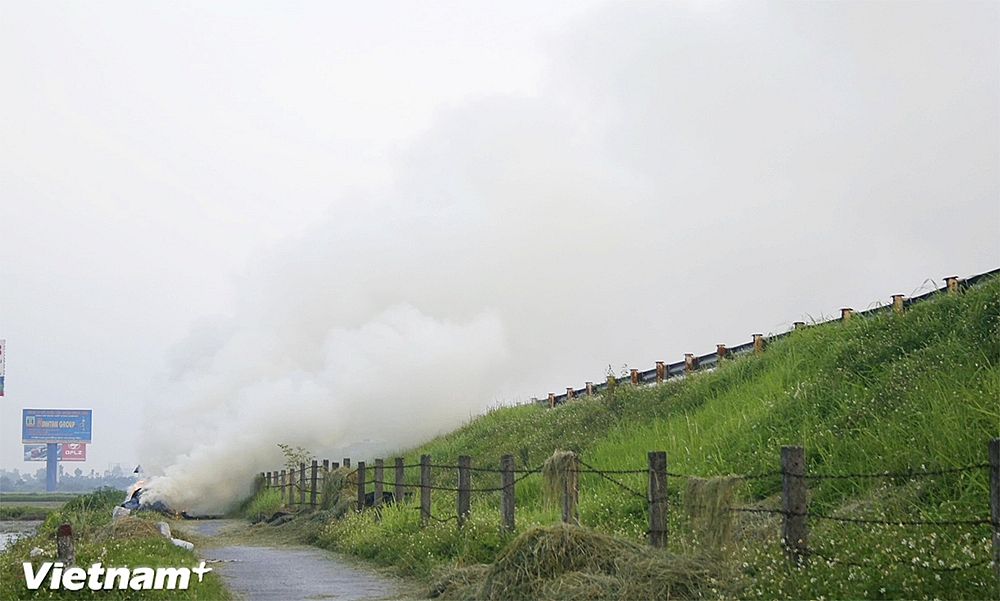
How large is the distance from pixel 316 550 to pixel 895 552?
1321 centimetres

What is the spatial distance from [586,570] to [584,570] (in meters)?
0.03

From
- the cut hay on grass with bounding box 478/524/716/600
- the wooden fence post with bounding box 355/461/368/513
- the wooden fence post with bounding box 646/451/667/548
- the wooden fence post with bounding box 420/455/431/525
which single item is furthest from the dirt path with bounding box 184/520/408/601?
the wooden fence post with bounding box 646/451/667/548

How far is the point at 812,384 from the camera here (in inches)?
695

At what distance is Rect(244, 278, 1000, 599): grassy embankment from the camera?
363 inches

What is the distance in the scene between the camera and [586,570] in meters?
10.7

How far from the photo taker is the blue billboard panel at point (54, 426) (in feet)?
389

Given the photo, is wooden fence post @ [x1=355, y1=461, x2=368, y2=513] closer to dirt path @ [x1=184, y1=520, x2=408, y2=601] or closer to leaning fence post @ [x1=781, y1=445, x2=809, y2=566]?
dirt path @ [x1=184, y1=520, x2=408, y2=601]

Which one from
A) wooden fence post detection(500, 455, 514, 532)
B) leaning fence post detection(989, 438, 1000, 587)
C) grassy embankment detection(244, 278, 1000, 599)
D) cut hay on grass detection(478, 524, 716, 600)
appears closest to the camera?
leaning fence post detection(989, 438, 1000, 587)

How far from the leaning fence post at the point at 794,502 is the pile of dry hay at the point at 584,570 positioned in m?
0.88

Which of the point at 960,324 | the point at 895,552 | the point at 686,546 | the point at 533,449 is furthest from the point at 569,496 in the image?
the point at 533,449

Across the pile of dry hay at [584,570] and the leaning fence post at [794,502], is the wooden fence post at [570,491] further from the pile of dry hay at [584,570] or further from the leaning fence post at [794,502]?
the leaning fence post at [794,502]

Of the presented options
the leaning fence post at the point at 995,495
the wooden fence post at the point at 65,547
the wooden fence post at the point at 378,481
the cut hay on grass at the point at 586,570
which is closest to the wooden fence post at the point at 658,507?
the cut hay on grass at the point at 586,570

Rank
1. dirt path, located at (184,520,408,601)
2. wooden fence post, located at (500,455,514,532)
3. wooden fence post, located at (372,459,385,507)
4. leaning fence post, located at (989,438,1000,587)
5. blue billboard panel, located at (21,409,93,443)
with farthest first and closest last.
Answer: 1. blue billboard panel, located at (21,409,93,443)
2. wooden fence post, located at (372,459,385,507)
3. wooden fence post, located at (500,455,514,532)
4. dirt path, located at (184,520,408,601)
5. leaning fence post, located at (989,438,1000,587)

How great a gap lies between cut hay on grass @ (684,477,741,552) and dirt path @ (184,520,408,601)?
3.85 metres
